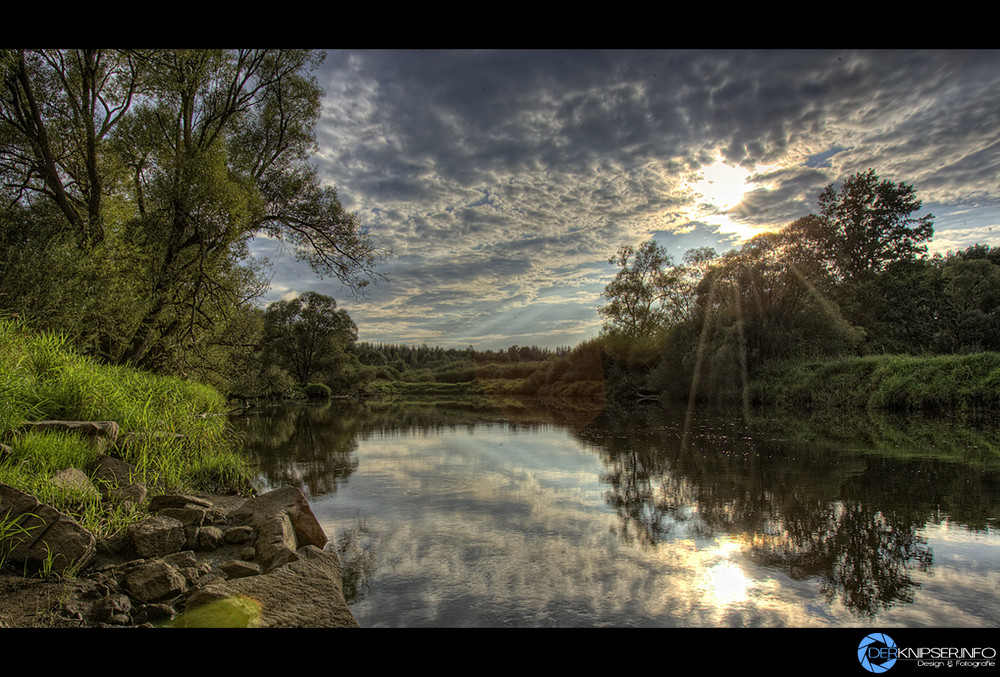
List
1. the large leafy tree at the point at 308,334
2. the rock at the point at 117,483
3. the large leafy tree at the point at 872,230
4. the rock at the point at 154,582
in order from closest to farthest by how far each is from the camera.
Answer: the rock at the point at 154,582
the rock at the point at 117,483
the large leafy tree at the point at 872,230
the large leafy tree at the point at 308,334

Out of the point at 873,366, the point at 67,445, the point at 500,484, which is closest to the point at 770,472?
the point at 500,484

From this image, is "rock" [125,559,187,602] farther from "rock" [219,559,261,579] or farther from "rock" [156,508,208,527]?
"rock" [156,508,208,527]

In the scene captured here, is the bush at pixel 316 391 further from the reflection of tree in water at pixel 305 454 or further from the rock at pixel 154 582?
the rock at pixel 154 582

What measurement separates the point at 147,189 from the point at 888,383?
82.7 feet

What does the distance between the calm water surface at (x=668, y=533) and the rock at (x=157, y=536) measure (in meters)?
1.38

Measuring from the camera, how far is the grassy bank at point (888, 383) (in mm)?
15258

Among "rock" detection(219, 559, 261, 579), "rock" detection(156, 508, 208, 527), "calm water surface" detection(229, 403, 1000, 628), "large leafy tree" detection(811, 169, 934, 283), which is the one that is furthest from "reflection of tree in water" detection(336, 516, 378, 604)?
"large leafy tree" detection(811, 169, 934, 283)

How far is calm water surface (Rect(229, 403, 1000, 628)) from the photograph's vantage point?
126 inches

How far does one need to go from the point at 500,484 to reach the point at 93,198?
404 inches

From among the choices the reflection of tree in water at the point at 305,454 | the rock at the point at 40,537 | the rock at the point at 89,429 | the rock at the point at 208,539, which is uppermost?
the rock at the point at 89,429

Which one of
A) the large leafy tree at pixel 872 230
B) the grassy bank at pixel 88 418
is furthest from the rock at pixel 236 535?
the large leafy tree at pixel 872 230

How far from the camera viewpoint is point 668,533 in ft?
15.7

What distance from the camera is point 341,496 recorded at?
6.48 meters

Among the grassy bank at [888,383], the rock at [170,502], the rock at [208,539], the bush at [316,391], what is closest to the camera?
the rock at [208,539]
